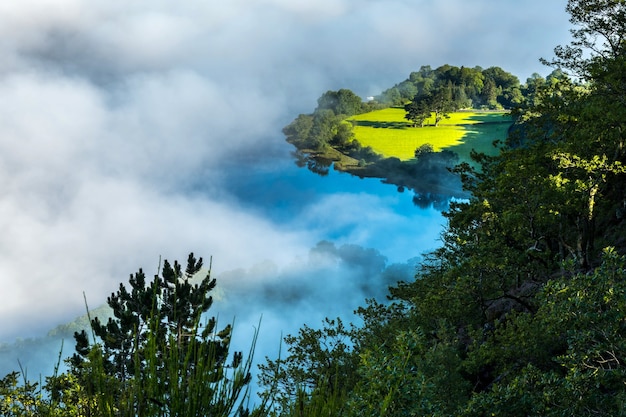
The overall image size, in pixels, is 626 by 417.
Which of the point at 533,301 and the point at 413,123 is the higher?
the point at 413,123

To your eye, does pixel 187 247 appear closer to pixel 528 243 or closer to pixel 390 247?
pixel 390 247

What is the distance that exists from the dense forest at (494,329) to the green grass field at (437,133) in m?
115

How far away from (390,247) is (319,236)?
888 inches

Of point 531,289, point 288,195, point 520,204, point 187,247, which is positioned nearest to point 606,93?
point 520,204

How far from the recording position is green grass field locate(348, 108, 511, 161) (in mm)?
143750

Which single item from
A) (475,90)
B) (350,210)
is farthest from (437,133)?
(475,90)

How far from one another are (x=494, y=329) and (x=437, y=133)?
13210 cm

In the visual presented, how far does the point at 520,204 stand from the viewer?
21.9 meters

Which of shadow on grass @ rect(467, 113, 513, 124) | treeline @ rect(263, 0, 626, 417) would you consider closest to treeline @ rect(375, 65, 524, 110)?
shadow on grass @ rect(467, 113, 513, 124)

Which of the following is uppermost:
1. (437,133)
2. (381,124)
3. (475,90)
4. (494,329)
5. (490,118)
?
(475,90)

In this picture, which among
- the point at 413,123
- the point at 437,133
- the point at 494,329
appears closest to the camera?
the point at 494,329

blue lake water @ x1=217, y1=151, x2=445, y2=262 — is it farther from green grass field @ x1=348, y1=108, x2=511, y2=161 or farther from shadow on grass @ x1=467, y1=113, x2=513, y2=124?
shadow on grass @ x1=467, y1=113, x2=513, y2=124

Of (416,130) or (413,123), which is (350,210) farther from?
(413,123)

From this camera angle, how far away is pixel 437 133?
150375 mm
